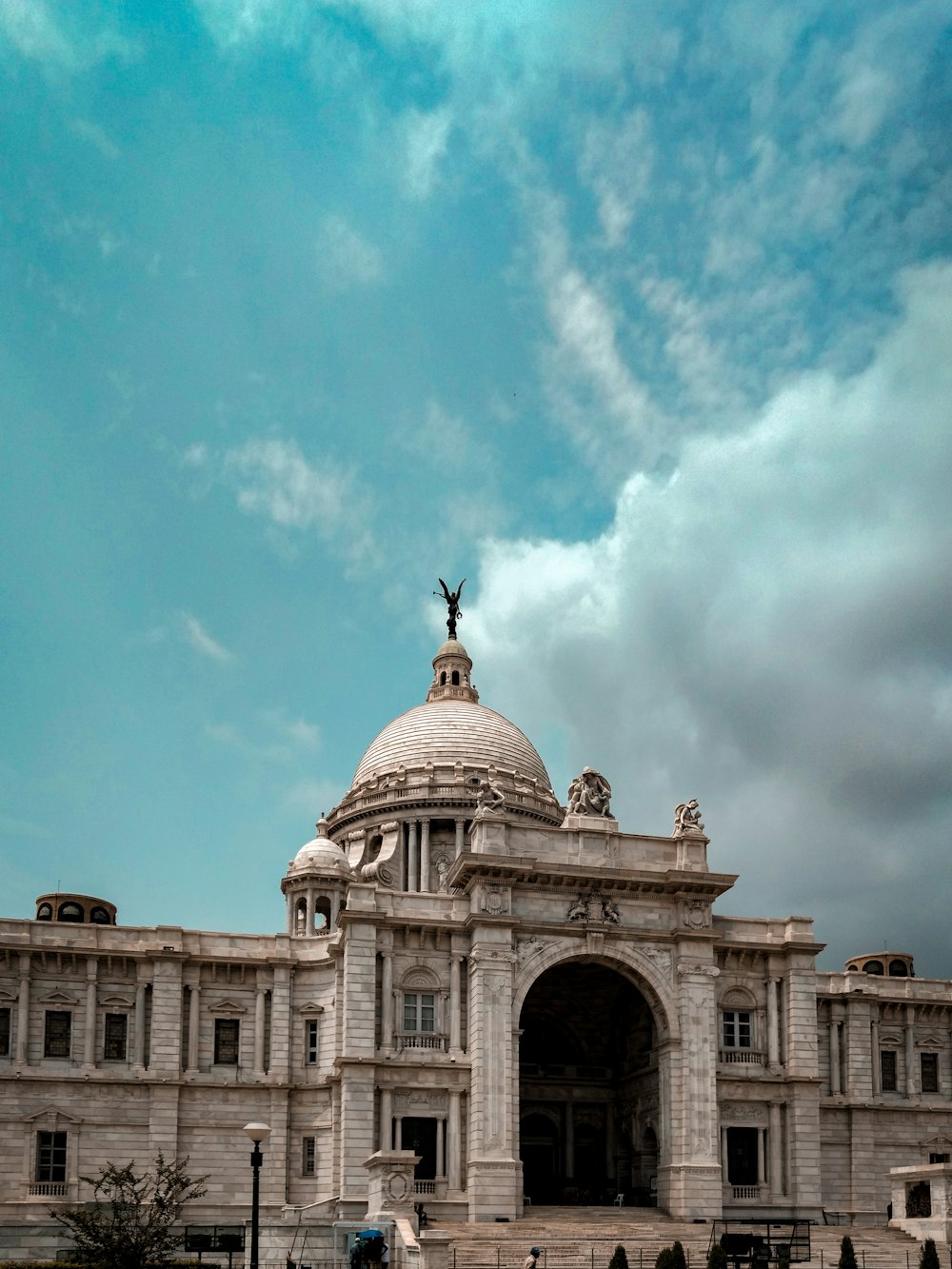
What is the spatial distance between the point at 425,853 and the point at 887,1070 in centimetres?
2737

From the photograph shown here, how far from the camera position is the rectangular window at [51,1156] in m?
56.8

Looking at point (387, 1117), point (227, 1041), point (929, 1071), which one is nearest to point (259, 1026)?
point (227, 1041)

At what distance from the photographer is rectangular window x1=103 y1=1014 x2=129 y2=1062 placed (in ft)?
195

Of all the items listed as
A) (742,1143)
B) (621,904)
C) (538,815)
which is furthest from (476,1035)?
(538,815)

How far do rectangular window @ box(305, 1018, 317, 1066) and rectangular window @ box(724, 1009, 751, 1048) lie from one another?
17.7 metres

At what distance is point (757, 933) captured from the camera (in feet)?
207

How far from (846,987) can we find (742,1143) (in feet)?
35.0

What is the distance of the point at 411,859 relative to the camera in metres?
81.0

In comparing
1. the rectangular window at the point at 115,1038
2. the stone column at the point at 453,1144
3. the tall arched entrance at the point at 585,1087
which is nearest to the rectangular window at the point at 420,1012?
the stone column at the point at 453,1144

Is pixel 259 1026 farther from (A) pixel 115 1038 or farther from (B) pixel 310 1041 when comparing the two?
(A) pixel 115 1038

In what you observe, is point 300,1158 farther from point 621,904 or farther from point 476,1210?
point 621,904

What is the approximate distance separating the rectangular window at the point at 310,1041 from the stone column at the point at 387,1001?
19.5ft

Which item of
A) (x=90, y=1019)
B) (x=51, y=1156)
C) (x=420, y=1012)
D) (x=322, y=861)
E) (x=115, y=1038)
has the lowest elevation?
(x=51, y=1156)

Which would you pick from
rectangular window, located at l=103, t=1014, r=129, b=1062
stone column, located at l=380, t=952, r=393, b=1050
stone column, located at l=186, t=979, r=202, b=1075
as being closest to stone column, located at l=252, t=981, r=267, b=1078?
stone column, located at l=186, t=979, r=202, b=1075
